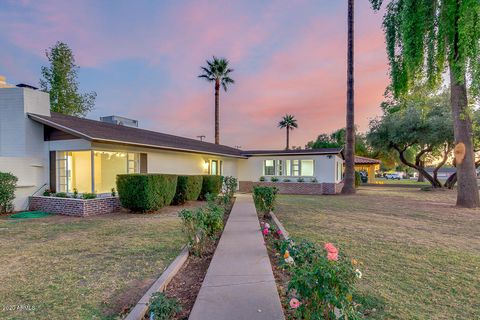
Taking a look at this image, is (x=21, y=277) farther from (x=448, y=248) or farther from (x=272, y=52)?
(x=272, y=52)

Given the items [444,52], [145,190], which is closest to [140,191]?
[145,190]

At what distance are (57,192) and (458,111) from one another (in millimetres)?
Result: 16638

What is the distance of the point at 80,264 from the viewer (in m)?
4.29

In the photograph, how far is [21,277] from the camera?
12.3ft

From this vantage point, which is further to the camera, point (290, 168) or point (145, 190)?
point (290, 168)

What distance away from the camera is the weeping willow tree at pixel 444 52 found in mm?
8938

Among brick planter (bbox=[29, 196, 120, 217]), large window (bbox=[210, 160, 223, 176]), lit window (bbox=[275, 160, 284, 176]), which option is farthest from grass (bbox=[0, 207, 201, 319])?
lit window (bbox=[275, 160, 284, 176])

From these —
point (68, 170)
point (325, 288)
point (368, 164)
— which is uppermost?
point (68, 170)

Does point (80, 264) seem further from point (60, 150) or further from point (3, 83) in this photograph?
point (3, 83)

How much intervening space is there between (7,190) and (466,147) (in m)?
17.6

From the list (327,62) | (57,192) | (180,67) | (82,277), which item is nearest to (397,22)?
(327,62)

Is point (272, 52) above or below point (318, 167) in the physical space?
above

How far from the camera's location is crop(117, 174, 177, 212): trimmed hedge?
8859 millimetres

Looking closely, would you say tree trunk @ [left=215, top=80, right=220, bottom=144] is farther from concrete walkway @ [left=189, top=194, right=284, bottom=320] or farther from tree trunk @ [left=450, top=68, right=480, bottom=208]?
concrete walkway @ [left=189, top=194, right=284, bottom=320]
